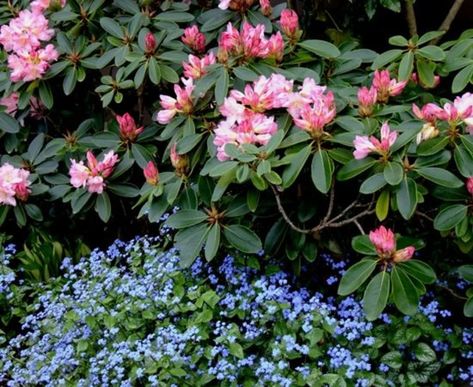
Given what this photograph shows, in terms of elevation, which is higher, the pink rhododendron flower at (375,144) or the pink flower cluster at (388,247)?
the pink rhododendron flower at (375,144)

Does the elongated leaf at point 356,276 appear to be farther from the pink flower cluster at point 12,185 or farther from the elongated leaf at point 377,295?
the pink flower cluster at point 12,185

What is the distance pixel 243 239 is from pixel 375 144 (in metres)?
0.47

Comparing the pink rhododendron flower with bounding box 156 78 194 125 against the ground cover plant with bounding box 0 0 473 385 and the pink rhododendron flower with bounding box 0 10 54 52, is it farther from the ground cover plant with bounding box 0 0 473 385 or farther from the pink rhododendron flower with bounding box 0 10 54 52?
the pink rhododendron flower with bounding box 0 10 54 52

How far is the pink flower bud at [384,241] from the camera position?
1.90 metres

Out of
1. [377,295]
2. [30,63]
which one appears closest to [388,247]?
[377,295]

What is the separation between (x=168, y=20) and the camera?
2803mm

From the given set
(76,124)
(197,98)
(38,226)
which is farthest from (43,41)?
(197,98)

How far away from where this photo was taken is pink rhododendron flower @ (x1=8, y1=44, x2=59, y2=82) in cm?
276

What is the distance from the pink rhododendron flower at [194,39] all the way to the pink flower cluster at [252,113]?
1.63ft

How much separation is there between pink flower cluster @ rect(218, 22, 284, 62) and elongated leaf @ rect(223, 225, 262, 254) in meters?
0.54

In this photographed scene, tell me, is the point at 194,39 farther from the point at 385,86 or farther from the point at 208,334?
the point at 208,334

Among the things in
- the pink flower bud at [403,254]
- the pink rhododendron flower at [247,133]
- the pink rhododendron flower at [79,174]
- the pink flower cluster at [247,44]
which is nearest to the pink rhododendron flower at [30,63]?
the pink rhododendron flower at [79,174]

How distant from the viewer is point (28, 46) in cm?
279

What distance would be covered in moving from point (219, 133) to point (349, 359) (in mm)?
705
